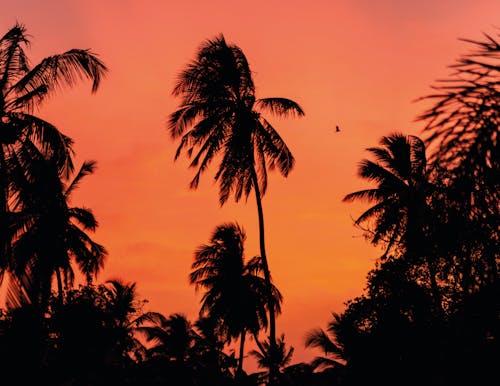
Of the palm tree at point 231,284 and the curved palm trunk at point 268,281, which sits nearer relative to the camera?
the curved palm trunk at point 268,281

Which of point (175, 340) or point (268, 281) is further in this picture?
point (175, 340)

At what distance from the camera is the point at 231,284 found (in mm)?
34031

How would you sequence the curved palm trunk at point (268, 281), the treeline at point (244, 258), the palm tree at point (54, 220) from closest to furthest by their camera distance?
the treeline at point (244, 258)
the palm tree at point (54, 220)
the curved palm trunk at point (268, 281)

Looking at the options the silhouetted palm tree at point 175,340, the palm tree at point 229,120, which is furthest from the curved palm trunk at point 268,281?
the silhouetted palm tree at point 175,340

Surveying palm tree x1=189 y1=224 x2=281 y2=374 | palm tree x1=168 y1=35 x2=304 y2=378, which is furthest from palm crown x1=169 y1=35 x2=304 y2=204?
palm tree x1=189 y1=224 x2=281 y2=374

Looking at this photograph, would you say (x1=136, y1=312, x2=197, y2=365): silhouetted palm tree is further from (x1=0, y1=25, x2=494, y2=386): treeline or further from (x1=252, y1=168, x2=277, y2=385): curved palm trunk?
(x1=252, y1=168, x2=277, y2=385): curved palm trunk

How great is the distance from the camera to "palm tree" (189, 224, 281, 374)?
3366cm

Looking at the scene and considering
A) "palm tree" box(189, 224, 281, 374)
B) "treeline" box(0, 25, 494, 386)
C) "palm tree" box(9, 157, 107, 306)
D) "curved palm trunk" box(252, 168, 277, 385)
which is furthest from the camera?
"palm tree" box(189, 224, 281, 374)

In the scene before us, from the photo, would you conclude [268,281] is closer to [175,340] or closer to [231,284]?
[231,284]

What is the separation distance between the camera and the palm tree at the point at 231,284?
33.7 meters

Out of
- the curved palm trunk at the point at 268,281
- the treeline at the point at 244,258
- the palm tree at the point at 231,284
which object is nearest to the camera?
the treeline at the point at 244,258

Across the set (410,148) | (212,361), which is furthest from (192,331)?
(410,148)

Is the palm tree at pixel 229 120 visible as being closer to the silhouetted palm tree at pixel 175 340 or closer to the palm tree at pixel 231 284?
the palm tree at pixel 231 284

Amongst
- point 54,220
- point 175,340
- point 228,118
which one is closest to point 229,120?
point 228,118
